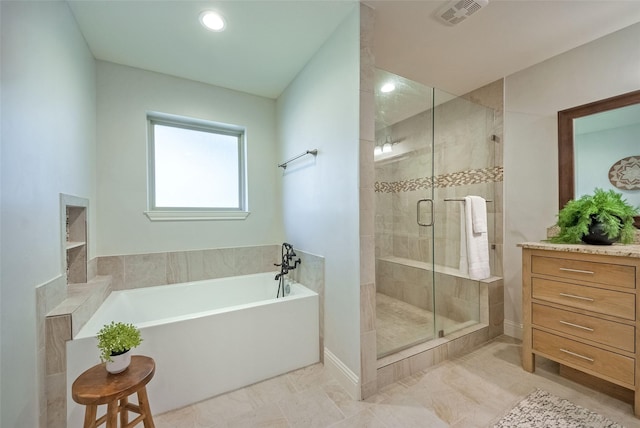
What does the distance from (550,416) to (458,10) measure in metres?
2.51

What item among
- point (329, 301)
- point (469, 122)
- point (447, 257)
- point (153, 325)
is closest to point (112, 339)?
point (153, 325)

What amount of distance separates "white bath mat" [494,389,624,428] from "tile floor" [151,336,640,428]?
0.17 ft

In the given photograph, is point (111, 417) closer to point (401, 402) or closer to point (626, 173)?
point (401, 402)

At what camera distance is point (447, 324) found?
231 cm

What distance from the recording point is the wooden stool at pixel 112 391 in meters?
1.04

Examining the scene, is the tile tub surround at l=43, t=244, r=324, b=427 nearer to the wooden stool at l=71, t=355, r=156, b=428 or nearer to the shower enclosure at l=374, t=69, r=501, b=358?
the wooden stool at l=71, t=355, r=156, b=428

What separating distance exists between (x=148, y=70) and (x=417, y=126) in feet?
8.62

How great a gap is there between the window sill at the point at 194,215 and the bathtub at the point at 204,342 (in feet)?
2.17

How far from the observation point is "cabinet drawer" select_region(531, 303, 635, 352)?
1.44 meters

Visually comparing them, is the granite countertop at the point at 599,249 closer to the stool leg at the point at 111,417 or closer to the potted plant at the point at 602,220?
the potted plant at the point at 602,220

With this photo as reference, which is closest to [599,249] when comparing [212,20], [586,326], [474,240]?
[586,326]

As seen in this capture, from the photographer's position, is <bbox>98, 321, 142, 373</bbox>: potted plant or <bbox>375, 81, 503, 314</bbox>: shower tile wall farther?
<bbox>375, 81, 503, 314</bbox>: shower tile wall

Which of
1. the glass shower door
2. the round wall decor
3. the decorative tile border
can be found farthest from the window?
the round wall decor

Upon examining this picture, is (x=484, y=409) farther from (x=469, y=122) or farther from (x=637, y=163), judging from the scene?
(x=469, y=122)
